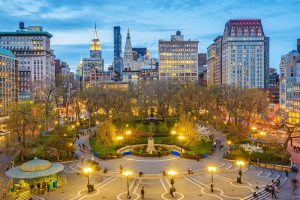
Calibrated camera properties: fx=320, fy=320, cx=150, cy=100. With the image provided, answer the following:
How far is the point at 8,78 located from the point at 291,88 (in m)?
104

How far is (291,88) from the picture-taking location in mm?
113938

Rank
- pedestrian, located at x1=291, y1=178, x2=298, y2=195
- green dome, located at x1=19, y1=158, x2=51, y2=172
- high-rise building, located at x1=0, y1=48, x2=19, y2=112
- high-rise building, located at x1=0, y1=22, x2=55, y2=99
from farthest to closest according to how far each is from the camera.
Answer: high-rise building, located at x1=0, y1=22, x2=55, y2=99 < high-rise building, located at x1=0, y1=48, x2=19, y2=112 < green dome, located at x1=19, y1=158, x2=51, y2=172 < pedestrian, located at x1=291, y1=178, x2=298, y2=195

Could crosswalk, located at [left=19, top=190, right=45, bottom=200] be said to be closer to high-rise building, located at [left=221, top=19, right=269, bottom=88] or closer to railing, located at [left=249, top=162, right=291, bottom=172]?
railing, located at [left=249, top=162, right=291, bottom=172]

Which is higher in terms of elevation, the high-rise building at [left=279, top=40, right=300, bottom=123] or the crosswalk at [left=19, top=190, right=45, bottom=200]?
the high-rise building at [left=279, top=40, right=300, bottom=123]

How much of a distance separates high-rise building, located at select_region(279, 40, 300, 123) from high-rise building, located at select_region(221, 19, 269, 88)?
139 ft

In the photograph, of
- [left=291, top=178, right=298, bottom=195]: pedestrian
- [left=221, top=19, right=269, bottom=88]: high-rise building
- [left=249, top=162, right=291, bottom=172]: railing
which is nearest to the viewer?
[left=291, top=178, right=298, bottom=195]: pedestrian

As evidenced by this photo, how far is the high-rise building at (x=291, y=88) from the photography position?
108875 mm

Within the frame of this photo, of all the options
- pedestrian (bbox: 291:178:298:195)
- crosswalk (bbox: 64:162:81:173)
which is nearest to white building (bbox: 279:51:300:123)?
pedestrian (bbox: 291:178:298:195)

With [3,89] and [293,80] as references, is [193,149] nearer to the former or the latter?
[293,80]

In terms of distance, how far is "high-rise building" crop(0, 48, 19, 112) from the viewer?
116 m

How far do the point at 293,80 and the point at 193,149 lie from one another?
242ft

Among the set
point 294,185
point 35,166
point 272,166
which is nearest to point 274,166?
point 272,166

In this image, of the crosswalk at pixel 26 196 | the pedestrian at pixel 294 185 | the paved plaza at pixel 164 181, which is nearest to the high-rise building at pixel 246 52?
the paved plaza at pixel 164 181

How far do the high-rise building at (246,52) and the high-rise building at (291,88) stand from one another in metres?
42.4
